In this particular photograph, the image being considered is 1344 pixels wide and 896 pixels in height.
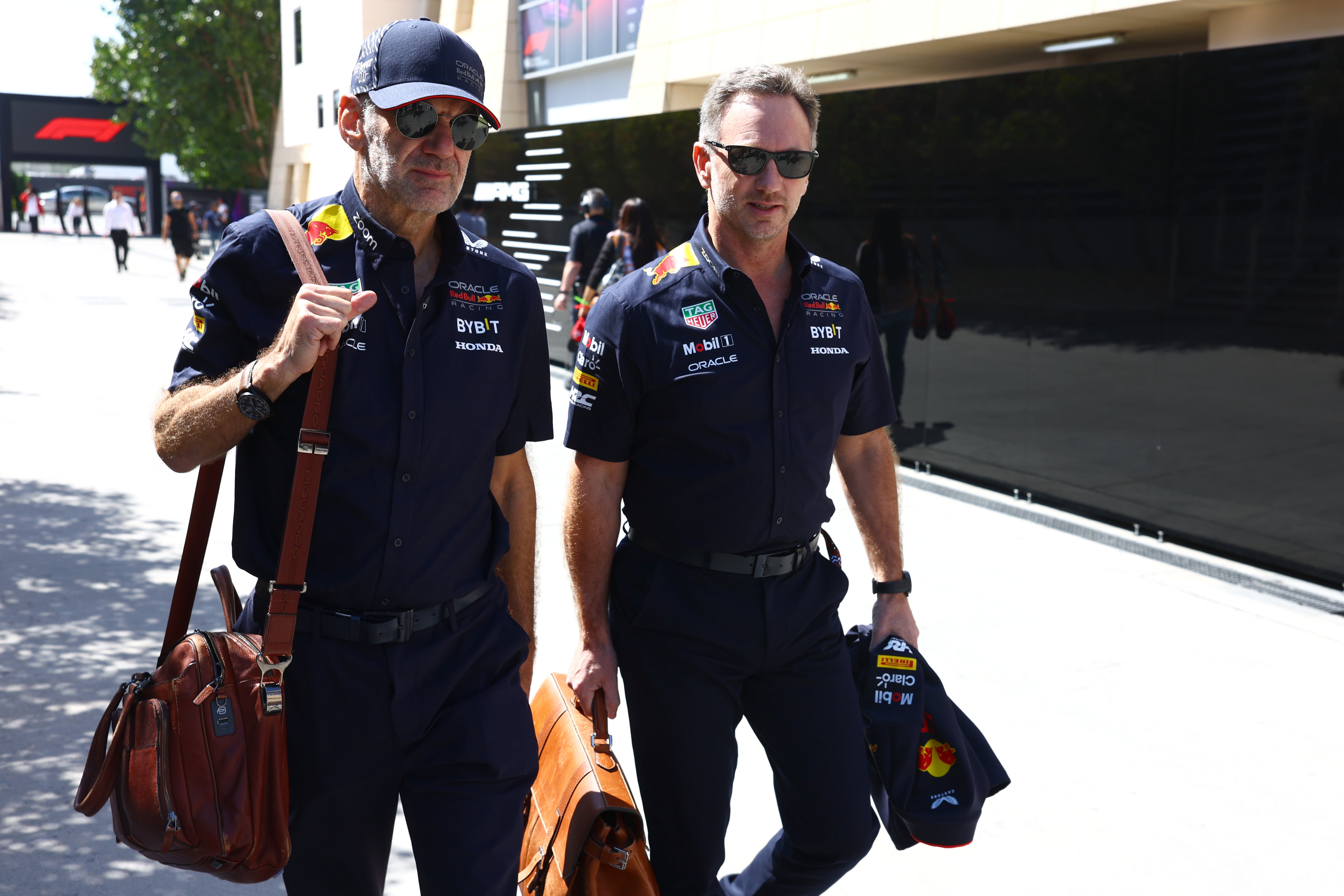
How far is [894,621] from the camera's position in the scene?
3.21 metres

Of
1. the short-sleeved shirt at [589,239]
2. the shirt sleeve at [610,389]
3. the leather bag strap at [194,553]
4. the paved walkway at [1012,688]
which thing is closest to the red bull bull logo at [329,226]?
the leather bag strap at [194,553]

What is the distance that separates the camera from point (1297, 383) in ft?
22.3

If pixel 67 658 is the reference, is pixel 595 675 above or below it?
above

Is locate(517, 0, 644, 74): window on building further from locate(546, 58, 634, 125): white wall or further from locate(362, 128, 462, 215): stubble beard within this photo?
locate(362, 128, 462, 215): stubble beard

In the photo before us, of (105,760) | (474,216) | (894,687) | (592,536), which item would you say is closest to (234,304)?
(105,760)

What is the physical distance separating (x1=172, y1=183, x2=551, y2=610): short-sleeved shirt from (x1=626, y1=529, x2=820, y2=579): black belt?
0.52 m

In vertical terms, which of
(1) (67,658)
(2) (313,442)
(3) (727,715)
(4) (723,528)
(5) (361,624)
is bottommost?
(1) (67,658)

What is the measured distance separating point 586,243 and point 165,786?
36.2 ft

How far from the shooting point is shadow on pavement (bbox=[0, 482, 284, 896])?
3.68 meters

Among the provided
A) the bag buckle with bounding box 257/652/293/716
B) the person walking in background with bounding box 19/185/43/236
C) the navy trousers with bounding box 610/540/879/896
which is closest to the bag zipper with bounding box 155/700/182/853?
the bag buckle with bounding box 257/652/293/716

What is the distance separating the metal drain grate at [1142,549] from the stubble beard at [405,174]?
571 cm

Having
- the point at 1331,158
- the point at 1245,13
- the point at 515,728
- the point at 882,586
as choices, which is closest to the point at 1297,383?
the point at 1331,158

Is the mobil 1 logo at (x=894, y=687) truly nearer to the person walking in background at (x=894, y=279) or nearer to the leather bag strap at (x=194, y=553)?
the leather bag strap at (x=194, y=553)

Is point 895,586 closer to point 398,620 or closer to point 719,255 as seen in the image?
point 719,255
